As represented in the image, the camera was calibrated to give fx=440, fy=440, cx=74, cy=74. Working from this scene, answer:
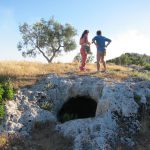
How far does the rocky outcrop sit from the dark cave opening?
48 centimetres

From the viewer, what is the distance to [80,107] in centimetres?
2236

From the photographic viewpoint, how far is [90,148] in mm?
17516

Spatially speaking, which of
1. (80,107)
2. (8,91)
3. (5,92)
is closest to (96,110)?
(80,107)

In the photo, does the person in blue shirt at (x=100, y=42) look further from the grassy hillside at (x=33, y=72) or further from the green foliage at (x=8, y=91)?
the green foliage at (x=8, y=91)

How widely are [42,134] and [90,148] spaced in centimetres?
231

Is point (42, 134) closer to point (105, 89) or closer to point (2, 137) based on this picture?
point (2, 137)

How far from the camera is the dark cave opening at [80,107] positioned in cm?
2183

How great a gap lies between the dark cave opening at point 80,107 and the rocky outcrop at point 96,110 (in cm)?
48

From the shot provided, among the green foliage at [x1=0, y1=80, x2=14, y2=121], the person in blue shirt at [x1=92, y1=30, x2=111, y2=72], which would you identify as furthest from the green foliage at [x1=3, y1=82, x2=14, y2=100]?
the person in blue shirt at [x1=92, y1=30, x2=111, y2=72]

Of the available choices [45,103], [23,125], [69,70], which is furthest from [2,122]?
[69,70]

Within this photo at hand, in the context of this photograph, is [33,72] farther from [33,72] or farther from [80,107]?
[80,107]

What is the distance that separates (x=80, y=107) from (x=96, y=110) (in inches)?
96.9

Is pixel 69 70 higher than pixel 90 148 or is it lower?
higher

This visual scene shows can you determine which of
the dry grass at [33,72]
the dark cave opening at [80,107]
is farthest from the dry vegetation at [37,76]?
the dark cave opening at [80,107]
